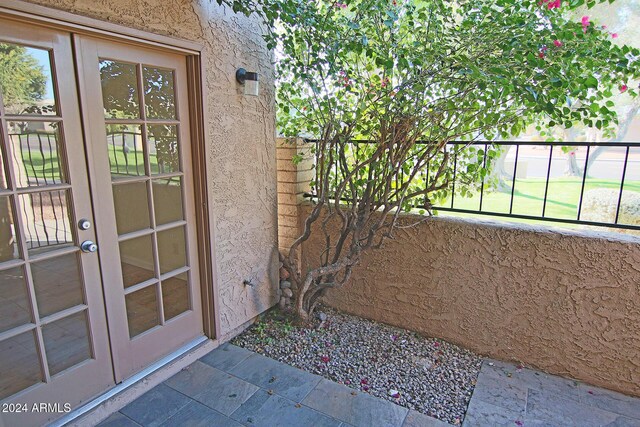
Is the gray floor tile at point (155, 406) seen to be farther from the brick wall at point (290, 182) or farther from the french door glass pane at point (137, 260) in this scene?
the brick wall at point (290, 182)

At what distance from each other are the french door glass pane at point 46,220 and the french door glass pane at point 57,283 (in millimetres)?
87

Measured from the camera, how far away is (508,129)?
292cm

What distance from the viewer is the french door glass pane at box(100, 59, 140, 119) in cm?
223

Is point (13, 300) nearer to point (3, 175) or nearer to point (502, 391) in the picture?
Result: point (3, 175)

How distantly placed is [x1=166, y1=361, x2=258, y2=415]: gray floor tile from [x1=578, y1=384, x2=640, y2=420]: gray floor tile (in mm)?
2286

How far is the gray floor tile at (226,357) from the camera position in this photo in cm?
286

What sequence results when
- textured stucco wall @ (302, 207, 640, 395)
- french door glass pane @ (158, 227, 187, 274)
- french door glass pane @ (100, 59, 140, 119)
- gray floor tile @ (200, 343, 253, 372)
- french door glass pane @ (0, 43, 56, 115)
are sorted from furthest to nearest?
gray floor tile @ (200, 343, 253, 372), french door glass pane @ (158, 227, 187, 274), textured stucco wall @ (302, 207, 640, 395), french door glass pane @ (100, 59, 140, 119), french door glass pane @ (0, 43, 56, 115)

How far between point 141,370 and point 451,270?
8.01 feet

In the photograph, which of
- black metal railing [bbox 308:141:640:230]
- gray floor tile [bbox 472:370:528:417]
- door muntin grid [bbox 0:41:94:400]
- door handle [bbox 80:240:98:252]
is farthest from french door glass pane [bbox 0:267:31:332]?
gray floor tile [bbox 472:370:528:417]

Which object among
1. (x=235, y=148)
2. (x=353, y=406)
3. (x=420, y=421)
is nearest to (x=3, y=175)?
(x=235, y=148)

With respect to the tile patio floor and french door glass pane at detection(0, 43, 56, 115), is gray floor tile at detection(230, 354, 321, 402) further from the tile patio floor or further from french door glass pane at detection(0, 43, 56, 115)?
french door glass pane at detection(0, 43, 56, 115)

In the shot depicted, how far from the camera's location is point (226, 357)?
2.96 metres

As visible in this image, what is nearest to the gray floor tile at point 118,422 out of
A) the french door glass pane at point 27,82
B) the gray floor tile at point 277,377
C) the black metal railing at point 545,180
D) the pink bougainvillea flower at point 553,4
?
the gray floor tile at point 277,377

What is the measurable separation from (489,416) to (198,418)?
1824 millimetres
